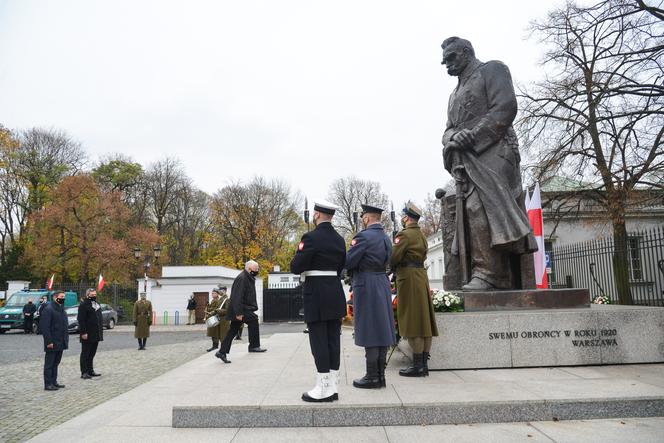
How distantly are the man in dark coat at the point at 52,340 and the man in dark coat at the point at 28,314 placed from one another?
62.7ft

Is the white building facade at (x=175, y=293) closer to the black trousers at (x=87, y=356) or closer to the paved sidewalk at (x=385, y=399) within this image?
the black trousers at (x=87, y=356)

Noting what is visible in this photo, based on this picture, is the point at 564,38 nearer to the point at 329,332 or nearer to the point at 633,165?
the point at 633,165

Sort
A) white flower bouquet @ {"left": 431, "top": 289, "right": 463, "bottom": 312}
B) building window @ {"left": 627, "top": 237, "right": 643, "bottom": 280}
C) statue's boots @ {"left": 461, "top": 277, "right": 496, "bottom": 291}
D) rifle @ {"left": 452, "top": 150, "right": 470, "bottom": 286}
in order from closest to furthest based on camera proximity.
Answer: white flower bouquet @ {"left": 431, "top": 289, "right": 463, "bottom": 312} < statue's boots @ {"left": 461, "top": 277, "right": 496, "bottom": 291} < rifle @ {"left": 452, "top": 150, "right": 470, "bottom": 286} < building window @ {"left": 627, "top": 237, "right": 643, "bottom": 280}

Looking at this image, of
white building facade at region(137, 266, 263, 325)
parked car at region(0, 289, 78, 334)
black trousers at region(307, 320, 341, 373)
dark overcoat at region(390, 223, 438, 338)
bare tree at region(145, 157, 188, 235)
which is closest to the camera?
black trousers at region(307, 320, 341, 373)

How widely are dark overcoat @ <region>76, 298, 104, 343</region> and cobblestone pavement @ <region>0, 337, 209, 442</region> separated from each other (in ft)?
2.72

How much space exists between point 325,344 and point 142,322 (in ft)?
40.6

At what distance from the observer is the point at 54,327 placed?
8500mm

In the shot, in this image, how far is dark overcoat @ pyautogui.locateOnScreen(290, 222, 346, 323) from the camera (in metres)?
4.86

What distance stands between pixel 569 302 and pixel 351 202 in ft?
155

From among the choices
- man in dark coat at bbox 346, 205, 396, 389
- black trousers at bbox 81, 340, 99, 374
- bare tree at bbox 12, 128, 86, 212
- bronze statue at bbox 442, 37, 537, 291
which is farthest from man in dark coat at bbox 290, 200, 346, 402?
bare tree at bbox 12, 128, 86, 212

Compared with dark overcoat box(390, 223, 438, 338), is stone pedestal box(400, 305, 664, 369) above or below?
below

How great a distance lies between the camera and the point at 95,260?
1421 inches

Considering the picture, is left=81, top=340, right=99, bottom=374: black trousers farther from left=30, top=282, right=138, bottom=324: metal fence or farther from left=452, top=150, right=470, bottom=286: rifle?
left=30, top=282, right=138, bottom=324: metal fence

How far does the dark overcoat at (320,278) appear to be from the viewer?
4863 mm
